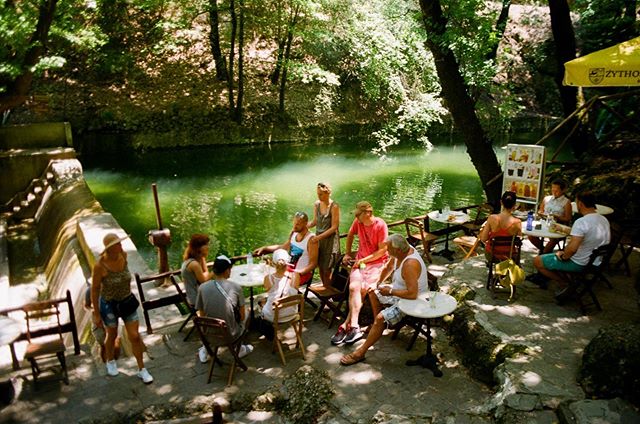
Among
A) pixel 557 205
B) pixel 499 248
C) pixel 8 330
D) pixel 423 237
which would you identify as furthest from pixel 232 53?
pixel 8 330

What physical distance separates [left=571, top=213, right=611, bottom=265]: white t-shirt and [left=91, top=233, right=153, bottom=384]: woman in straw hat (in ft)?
16.6

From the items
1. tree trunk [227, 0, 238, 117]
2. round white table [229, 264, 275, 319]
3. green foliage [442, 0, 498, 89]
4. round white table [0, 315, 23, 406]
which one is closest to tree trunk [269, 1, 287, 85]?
tree trunk [227, 0, 238, 117]

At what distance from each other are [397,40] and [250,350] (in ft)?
46.1

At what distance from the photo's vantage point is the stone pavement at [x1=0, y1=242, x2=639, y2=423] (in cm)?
468

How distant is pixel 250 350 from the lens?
5961 mm

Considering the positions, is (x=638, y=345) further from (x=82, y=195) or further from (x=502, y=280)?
(x=82, y=195)

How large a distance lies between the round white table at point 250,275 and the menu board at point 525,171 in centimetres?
483

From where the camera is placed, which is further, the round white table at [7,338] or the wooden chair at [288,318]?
the wooden chair at [288,318]

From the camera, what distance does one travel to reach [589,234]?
6113 millimetres

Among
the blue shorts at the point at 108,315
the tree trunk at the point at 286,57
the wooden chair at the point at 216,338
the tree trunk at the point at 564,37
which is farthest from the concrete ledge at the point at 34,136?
the tree trunk at the point at 564,37

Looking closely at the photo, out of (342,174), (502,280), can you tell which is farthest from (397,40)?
(502,280)

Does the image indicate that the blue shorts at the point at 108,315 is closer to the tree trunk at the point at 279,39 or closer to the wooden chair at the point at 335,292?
the wooden chair at the point at 335,292

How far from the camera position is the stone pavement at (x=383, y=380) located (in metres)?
4.68

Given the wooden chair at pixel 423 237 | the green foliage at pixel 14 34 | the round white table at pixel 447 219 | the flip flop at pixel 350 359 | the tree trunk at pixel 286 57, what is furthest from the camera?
the tree trunk at pixel 286 57
